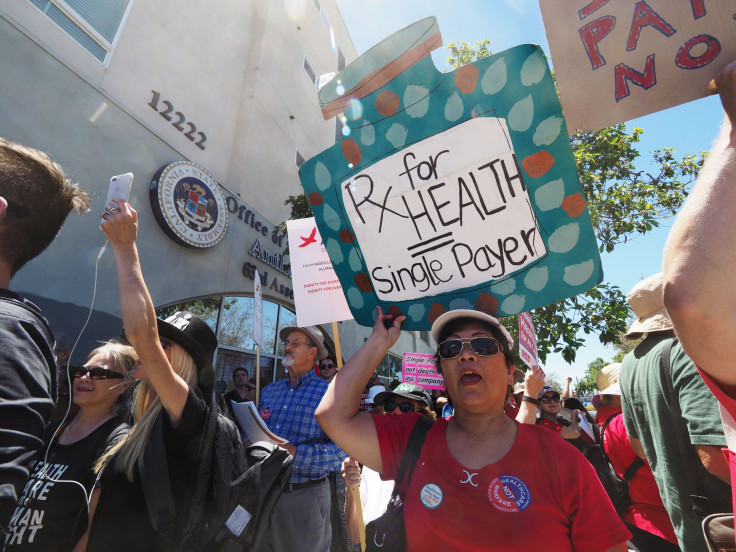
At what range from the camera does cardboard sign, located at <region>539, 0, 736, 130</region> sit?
3.27 feet

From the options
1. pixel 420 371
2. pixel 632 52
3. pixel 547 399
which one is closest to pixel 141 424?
pixel 632 52

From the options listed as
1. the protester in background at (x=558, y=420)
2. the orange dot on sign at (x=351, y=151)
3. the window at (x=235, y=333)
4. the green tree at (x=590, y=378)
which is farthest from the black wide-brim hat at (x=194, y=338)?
the green tree at (x=590, y=378)

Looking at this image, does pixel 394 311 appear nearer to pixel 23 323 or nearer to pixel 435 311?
pixel 435 311

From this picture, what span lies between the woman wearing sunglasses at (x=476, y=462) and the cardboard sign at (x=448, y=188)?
20 cm

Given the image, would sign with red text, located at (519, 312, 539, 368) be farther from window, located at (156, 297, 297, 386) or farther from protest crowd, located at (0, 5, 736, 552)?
window, located at (156, 297, 297, 386)

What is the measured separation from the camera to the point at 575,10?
120 cm

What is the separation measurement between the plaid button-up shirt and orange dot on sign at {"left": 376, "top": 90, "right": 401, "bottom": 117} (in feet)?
7.88

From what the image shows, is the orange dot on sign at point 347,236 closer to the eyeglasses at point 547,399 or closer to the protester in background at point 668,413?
the protester in background at point 668,413

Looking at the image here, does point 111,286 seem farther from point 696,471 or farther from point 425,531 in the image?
point 696,471

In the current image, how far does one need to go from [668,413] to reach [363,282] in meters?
1.46

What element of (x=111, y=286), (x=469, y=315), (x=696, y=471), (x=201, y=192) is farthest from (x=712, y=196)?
(x=201, y=192)

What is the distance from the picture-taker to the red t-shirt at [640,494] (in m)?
2.19

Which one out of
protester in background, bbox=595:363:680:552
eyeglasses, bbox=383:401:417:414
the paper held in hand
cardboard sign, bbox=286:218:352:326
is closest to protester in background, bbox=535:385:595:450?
eyeglasses, bbox=383:401:417:414

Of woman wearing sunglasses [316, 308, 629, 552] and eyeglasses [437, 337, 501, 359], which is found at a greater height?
eyeglasses [437, 337, 501, 359]
